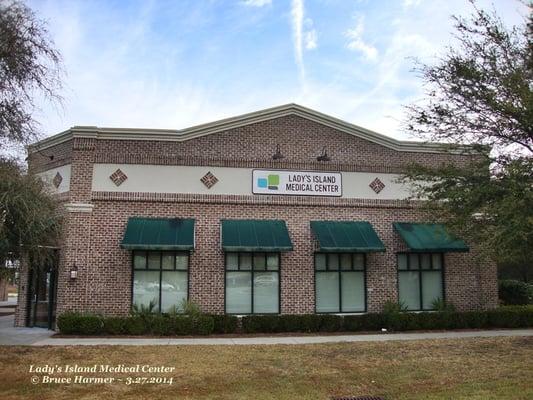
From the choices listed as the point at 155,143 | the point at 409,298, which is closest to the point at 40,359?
the point at 155,143

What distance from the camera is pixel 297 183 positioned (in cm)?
2016

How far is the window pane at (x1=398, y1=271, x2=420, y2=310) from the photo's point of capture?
2042cm

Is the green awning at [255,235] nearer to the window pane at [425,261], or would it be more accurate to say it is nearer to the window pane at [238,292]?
the window pane at [238,292]

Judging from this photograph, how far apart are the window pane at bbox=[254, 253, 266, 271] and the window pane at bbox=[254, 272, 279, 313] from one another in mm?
207

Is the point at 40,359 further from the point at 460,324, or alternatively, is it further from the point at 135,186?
the point at 460,324

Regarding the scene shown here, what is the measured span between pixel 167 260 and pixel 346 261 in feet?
20.8

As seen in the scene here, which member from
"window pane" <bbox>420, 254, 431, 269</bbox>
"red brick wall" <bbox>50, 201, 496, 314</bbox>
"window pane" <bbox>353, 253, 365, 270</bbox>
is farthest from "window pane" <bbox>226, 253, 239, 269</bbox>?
"window pane" <bbox>420, 254, 431, 269</bbox>

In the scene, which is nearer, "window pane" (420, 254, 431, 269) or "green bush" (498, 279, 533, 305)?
"window pane" (420, 254, 431, 269)

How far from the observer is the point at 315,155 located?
20.5 metres

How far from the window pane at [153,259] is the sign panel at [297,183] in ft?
13.2

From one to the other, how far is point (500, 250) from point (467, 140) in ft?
11.9

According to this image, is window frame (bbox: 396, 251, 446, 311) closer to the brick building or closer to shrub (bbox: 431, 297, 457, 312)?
the brick building

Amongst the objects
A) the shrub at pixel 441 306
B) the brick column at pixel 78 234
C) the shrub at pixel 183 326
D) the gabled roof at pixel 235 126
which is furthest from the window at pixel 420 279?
the brick column at pixel 78 234

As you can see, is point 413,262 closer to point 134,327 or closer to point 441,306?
point 441,306
